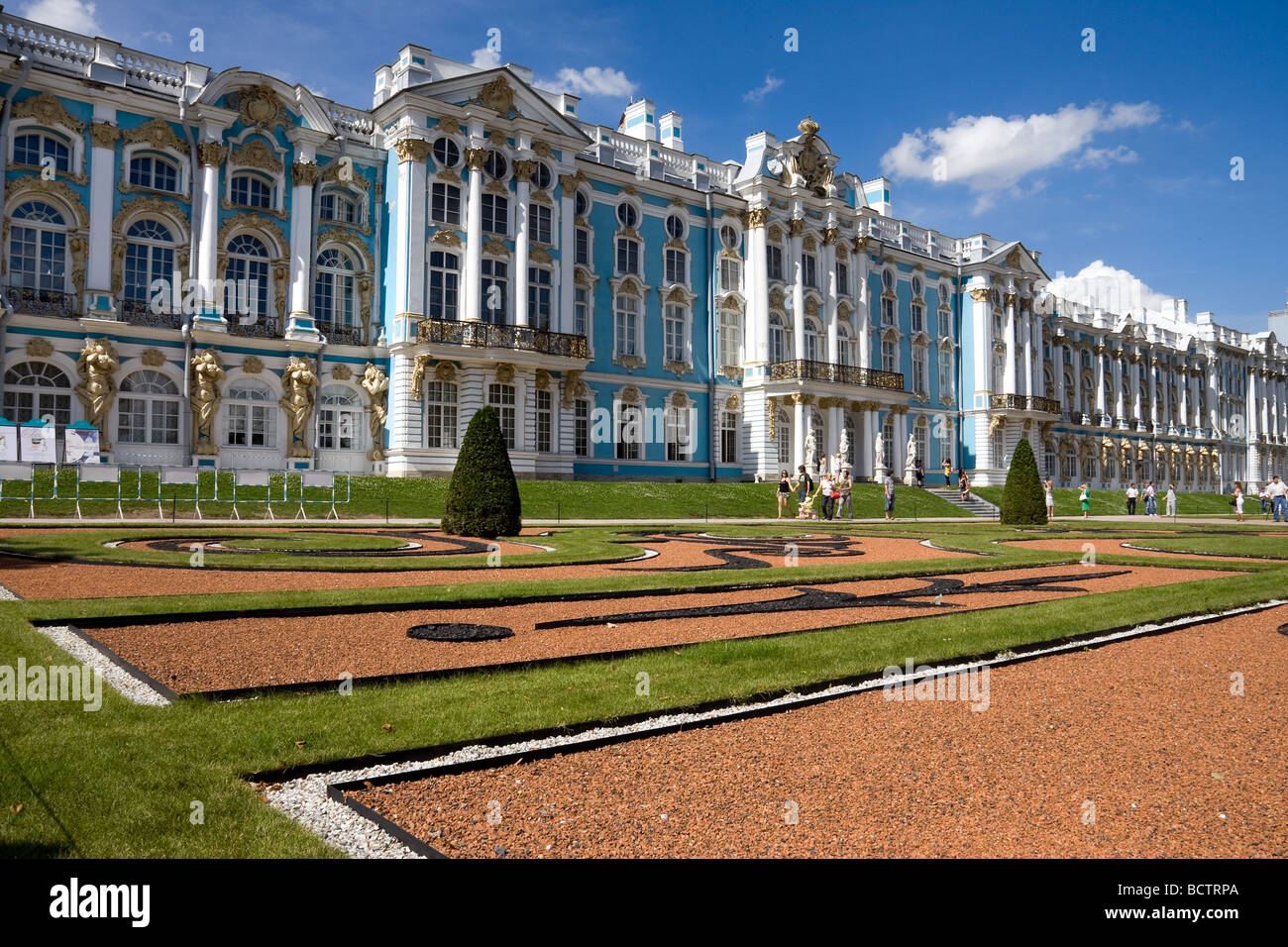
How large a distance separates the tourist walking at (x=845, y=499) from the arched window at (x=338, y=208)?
19.9 metres

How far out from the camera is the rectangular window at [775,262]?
43812 mm

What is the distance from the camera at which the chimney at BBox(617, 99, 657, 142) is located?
4428 centimetres

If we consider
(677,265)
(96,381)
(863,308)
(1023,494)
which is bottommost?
(1023,494)

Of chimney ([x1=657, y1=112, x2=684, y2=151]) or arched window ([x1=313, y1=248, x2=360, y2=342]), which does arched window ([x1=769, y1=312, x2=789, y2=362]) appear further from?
arched window ([x1=313, y1=248, x2=360, y2=342])

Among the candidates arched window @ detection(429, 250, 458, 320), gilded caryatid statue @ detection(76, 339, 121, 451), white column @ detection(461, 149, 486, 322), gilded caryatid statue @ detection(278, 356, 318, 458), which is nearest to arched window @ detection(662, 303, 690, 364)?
white column @ detection(461, 149, 486, 322)

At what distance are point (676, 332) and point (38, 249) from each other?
2414 cm

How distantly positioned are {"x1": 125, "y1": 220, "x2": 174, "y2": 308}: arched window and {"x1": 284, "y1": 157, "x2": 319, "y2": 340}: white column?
3.76 metres

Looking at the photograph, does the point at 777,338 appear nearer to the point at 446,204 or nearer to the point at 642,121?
the point at 642,121

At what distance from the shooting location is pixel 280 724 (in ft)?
15.3

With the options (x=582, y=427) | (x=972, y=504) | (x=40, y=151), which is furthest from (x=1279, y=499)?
(x=40, y=151)

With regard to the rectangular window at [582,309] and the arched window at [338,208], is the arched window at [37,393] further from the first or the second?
the rectangular window at [582,309]

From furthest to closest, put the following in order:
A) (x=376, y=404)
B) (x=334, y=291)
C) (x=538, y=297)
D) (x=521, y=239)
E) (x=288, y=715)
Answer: (x=538, y=297) < (x=521, y=239) < (x=334, y=291) < (x=376, y=404) < (x=288, y=715)
